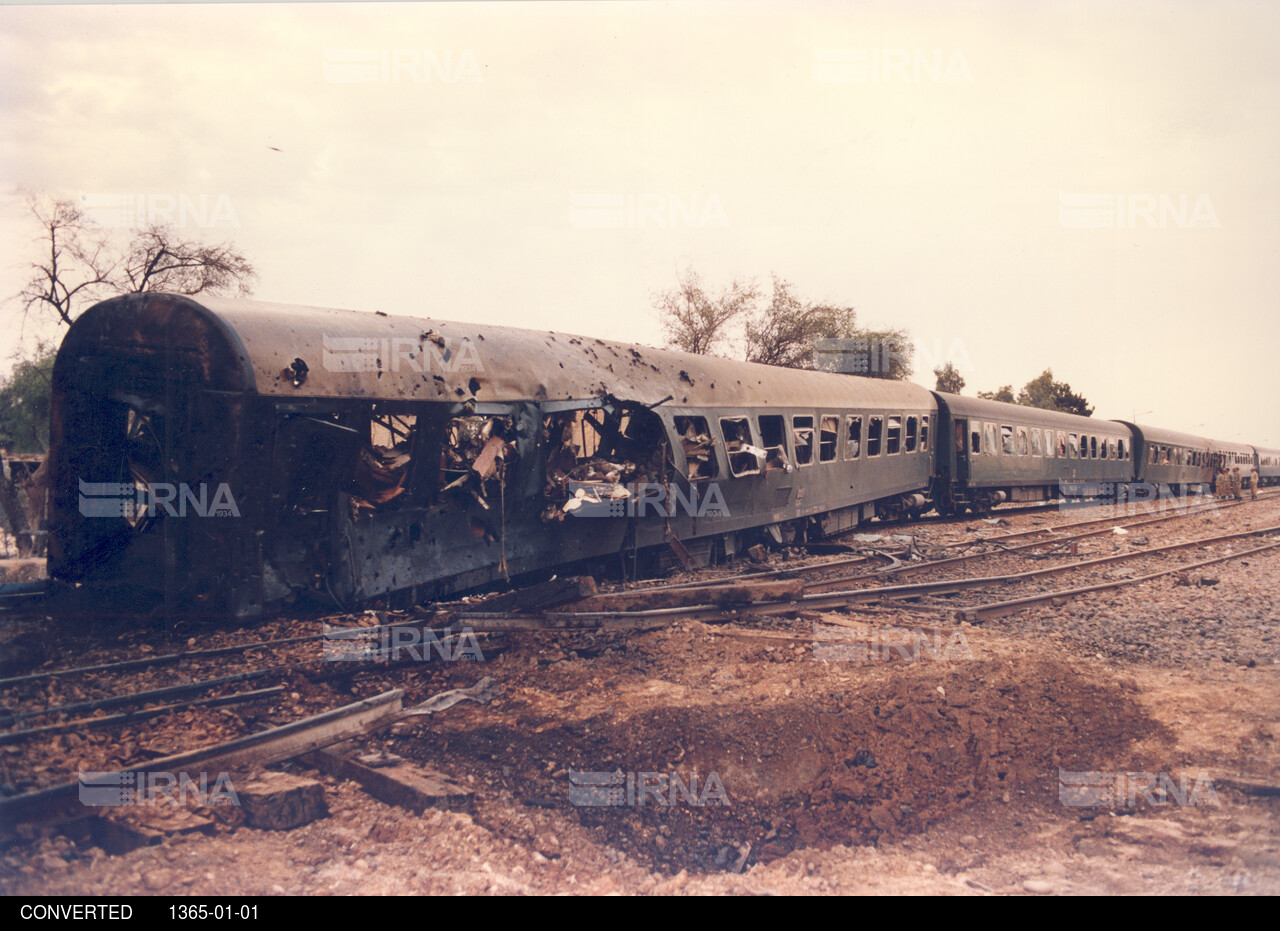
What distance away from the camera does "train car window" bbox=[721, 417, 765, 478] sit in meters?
11.3

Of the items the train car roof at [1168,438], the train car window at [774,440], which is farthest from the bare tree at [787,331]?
the train car window at [774,440]

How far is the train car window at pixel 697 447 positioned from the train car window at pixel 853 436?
5.25m

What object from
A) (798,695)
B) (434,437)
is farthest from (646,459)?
(798,695)

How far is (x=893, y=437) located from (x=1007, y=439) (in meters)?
6.50

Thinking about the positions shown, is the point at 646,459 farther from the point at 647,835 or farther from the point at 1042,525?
the point at 1042,525

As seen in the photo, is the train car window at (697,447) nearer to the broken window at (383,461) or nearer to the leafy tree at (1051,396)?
the broken window at (383,461)

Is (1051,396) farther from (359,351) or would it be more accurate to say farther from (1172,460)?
(359,351)

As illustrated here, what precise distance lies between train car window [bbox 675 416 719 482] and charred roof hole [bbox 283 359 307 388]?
4894mm

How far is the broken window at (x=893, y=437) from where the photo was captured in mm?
17234

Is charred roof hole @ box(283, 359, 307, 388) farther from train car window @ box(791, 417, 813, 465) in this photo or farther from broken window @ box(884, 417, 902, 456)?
broken window @ box(884, 417, 902, 456)

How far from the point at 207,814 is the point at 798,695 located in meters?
4.08

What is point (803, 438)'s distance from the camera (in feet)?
43.9

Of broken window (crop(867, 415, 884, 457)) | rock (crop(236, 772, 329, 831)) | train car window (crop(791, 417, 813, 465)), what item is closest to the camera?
rock (crop(236, 772, 329, 831))

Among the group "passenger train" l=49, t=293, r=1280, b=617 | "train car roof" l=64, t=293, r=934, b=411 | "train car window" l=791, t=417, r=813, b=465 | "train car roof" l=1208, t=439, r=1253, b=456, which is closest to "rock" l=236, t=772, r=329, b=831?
"passenger train" l=49, t=293, r=1280, b=617
